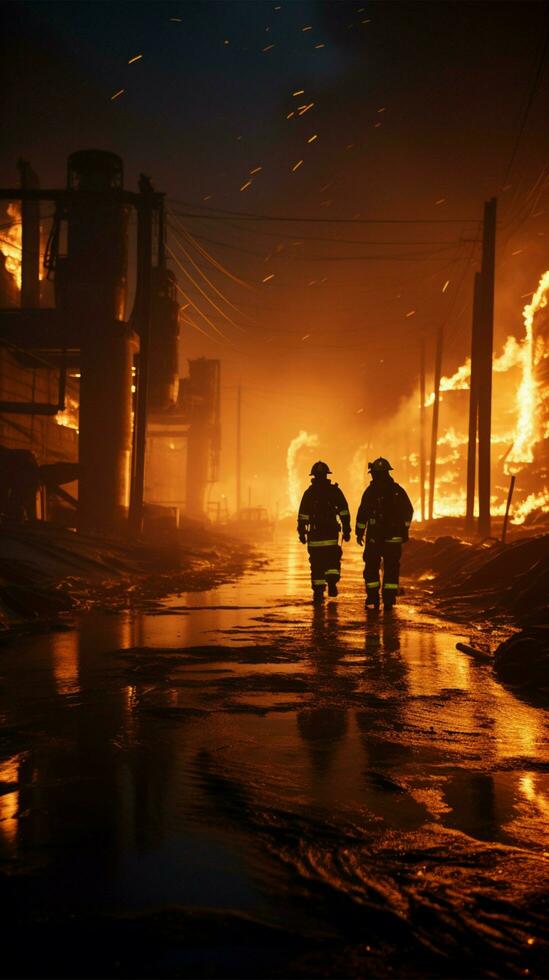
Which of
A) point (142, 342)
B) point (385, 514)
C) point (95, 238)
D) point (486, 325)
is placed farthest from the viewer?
point (95, 238)

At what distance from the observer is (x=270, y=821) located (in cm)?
381

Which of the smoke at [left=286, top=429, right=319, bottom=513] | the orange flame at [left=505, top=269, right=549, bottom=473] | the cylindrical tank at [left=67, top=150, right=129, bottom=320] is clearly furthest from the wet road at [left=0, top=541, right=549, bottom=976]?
the smoke at [left=286, top=429, right=319, bottom=513]

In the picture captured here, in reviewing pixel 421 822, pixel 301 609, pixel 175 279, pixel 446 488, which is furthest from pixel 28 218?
pixel 446 488

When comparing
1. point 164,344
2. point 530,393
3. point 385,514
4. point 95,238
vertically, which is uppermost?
point 95,238

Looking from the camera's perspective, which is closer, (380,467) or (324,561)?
(380,467)

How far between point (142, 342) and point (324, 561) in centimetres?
1540

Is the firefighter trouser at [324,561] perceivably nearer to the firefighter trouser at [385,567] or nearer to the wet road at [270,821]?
the firefighter trouser at [385,567]

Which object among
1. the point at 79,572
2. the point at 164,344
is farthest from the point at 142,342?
the point at 79,572

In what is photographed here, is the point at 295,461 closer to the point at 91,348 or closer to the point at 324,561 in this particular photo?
the point at 91,348

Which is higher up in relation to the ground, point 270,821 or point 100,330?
point 100,330

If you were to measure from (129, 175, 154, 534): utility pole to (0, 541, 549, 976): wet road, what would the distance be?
771 inches

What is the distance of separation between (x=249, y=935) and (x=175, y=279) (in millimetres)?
35106

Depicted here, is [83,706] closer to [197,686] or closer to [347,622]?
[197,686]

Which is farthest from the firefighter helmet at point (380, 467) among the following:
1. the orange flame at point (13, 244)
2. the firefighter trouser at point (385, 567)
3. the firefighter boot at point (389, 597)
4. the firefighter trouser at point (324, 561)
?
the orange flame at point (13, 244)
